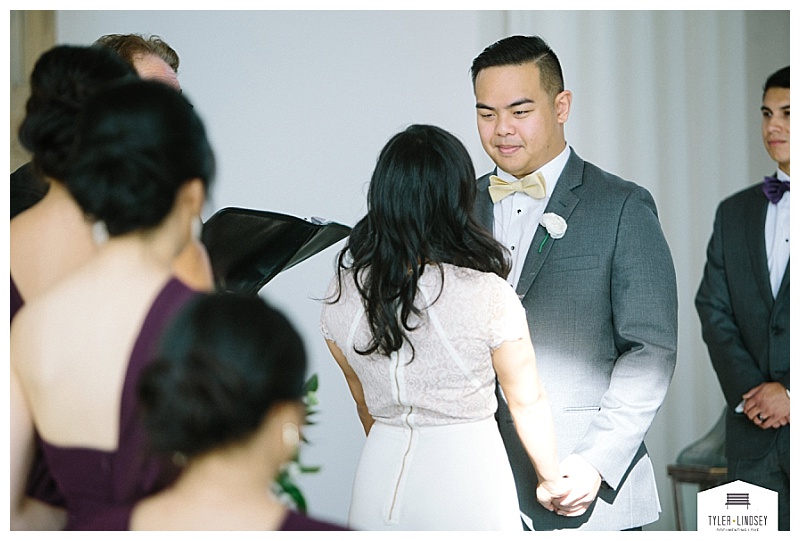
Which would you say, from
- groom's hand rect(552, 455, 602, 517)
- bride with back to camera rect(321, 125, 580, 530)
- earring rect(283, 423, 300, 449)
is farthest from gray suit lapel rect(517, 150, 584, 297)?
earring rect(283, 423, 300, 449)

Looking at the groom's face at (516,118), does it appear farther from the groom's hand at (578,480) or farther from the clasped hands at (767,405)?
the clasped hands at (767,405)

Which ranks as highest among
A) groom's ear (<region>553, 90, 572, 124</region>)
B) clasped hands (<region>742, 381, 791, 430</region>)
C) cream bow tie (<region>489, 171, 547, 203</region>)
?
groom's ear (<region>553, 90, 572, 124</region>)

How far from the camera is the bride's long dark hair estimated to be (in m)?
2.42

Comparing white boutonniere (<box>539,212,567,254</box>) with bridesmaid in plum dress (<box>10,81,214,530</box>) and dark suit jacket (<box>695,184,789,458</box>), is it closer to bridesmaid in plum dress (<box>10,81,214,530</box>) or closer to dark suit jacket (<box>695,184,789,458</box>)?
dark suit jacket (<box>695,184,789,458</box>)

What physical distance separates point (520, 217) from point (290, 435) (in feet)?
2.71

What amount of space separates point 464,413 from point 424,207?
487 millimetres

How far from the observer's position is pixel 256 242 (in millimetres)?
2598

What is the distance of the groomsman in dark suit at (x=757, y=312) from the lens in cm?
283

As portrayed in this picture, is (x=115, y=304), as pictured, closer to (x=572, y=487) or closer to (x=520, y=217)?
(x=520, y=217)

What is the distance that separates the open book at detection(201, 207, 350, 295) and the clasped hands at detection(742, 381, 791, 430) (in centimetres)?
120

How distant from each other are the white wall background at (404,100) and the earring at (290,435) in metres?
0.27

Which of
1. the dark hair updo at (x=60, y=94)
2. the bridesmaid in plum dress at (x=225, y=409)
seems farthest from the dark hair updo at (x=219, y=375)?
the dark hair updo at (x=60, y=94)

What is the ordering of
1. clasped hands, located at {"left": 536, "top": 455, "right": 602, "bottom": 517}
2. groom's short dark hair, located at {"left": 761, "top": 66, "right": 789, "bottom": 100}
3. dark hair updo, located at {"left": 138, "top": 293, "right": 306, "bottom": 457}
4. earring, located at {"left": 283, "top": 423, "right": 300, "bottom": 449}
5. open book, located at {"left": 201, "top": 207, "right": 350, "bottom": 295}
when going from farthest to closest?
groom's short dark hair, located at {"left": 761, "top": 66, "right": 789, "bottom": 100}, clasped hands, located at {"left": 536, "top": 455, "right": 602, "bottom": 517}, open book, located at {"left": 201, "top": 207, "right": 350, "bottom": 295}, earring, located at {"left": 283, "top": 423, "right": 300, "bottom": 449}, dark hair updo, located at {"left": 138, "top": 293, "right": 306, "bottom": 457}
